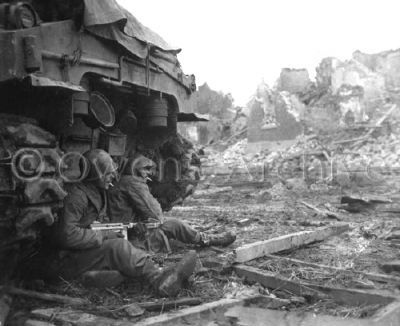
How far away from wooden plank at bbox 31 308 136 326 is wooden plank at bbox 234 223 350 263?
6.94ft

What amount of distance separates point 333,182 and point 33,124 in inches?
571

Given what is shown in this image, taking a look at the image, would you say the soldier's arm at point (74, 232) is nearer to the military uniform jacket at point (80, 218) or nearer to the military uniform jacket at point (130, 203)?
the military uniform jacket at point (80, 218)

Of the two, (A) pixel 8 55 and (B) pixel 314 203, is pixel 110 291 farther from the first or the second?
(B) pixel 314 203

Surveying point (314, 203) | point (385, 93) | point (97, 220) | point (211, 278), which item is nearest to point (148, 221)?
point (97, 220)

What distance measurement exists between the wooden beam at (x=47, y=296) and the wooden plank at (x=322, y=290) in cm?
182

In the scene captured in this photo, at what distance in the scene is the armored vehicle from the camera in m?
4.59

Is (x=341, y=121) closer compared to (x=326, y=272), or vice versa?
(x=326, y=272)

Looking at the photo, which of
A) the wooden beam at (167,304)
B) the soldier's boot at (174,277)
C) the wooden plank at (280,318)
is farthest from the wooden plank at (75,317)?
the wooden plank at (280,318)

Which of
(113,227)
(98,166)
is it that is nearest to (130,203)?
(113,227)

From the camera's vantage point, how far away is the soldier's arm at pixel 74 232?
507cm

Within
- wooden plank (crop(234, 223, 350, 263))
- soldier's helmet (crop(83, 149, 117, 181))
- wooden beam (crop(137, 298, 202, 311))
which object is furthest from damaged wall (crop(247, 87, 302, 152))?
wooden beam (crop(137, 298, 202, 311))

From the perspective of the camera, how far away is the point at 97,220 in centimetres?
619

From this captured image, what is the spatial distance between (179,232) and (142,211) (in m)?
0.62

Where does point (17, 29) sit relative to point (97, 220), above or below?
above
